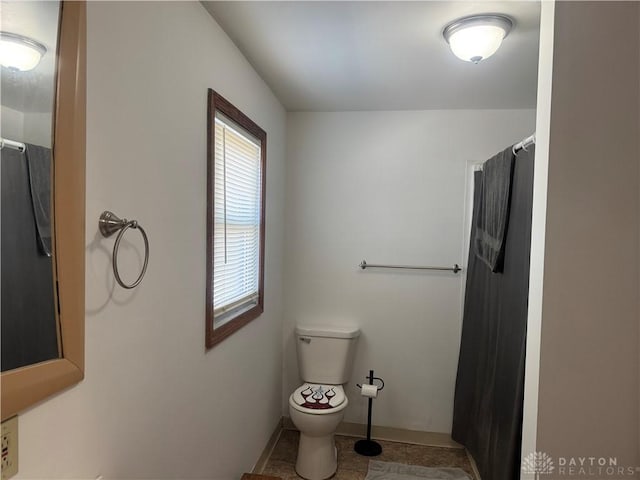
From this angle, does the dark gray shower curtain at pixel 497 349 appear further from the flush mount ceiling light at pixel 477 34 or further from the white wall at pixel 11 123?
the white wall at pixel 11 123

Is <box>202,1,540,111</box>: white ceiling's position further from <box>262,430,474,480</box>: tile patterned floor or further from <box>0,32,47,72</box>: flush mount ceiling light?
<box>262,430,474,480</box>: tile patterned floor

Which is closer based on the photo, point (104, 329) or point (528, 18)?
point (104, 329)

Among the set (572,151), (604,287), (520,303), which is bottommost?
(520,303)

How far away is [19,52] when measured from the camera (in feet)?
2.58

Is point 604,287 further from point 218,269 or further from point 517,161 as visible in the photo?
point 218,269

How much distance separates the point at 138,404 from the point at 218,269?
73 cm

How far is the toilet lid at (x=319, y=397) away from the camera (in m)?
2.43

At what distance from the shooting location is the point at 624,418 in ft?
3.81

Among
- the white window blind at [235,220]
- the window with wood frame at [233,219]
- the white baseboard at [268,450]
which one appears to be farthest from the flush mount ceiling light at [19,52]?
the white baseboard at [268,450]

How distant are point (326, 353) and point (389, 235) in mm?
949

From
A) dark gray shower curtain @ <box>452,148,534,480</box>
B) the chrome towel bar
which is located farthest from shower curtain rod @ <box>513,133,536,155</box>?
the chrome towel bar

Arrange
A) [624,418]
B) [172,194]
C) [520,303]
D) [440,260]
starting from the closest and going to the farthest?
[624,418] < [172,194] < [520,303] < [440,260]

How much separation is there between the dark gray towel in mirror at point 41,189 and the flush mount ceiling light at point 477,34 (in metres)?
1.53

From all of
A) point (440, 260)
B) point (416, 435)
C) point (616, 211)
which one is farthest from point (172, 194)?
point (416, 435)
